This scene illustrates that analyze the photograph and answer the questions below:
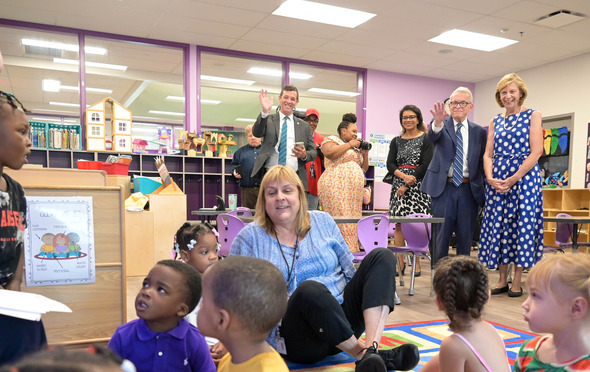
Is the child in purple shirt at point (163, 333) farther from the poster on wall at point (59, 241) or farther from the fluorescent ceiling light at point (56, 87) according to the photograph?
the fluorescent ceiling light at point (56, 87)

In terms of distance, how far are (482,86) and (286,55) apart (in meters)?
4.14

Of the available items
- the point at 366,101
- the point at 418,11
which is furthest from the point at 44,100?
the point at 418,11

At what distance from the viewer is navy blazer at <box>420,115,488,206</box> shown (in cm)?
353

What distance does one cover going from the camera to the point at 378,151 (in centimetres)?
812

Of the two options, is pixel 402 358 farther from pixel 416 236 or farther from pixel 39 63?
pixel 39 63

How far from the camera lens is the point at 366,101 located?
8086 mm

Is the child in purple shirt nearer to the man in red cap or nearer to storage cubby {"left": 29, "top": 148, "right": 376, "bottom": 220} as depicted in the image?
the man in red cap

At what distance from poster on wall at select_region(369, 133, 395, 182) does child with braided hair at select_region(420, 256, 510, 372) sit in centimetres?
688

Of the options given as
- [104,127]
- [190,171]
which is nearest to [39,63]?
[104,127]

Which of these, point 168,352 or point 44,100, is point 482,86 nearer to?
point 168,352

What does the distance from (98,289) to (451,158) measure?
8.84ft

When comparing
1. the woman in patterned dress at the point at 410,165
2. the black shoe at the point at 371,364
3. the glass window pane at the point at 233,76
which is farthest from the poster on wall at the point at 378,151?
the black shoe at the point at 371,364

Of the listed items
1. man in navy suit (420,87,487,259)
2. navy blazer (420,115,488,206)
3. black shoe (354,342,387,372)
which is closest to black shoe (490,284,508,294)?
man in navy suit (420,87,487,259)

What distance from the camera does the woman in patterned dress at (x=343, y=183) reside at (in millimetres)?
3779
